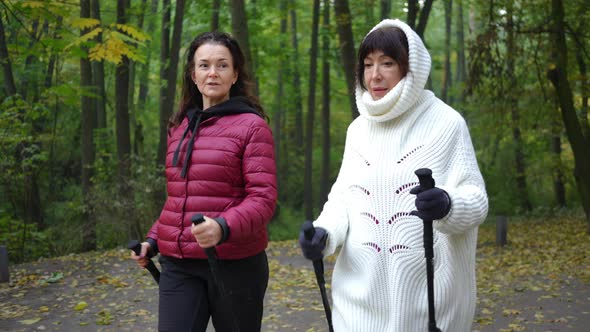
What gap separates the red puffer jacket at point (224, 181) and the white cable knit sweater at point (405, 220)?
1.53 feet

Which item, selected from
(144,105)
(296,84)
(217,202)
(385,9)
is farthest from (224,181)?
(144,105)

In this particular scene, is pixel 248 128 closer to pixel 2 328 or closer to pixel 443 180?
pixel 443 180

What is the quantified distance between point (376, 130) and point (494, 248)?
1076 cm

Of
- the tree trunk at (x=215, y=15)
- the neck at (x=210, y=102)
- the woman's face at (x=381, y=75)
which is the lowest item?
the neck at (x=210, y=102)

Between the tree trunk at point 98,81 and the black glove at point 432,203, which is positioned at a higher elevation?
the tree trunk at point 98,81

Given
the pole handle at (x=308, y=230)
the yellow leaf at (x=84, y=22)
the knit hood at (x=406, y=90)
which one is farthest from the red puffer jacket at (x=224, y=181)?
the yellow leaf at (x=84, y=22)

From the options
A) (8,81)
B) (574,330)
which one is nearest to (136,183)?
(8,81)

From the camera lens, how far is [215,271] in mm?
3035

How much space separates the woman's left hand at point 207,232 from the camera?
2.87 meters

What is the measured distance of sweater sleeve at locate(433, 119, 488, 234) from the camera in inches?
98.0

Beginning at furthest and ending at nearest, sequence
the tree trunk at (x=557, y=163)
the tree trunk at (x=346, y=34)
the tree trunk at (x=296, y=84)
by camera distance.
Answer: the tree trunk at (x=296, y=84) → the tree trunk at (x=557, y=163) → the tree trunk at (x=346, y=34)

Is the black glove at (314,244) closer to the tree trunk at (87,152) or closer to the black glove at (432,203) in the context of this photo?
the black glove at (432,203)

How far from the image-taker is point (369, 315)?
2809 mm

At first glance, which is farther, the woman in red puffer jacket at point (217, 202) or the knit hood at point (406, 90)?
the woman in red puffer jacket at point (217, 202)
